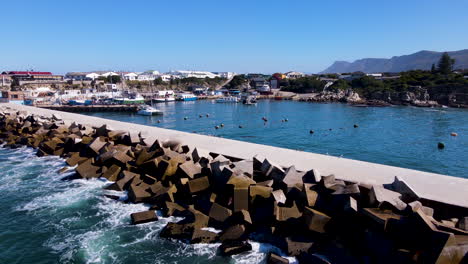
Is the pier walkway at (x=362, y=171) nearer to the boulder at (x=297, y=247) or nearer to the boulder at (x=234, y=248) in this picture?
the boulder at (x=297, y=247)

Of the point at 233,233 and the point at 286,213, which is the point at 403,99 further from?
the point at 233,233

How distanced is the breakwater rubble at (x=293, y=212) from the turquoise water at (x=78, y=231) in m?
0.34

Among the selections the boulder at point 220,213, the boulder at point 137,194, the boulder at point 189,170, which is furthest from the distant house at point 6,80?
the boulder at point 220,213

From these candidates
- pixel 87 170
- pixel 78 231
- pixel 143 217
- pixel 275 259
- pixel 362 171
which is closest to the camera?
pixel 275 259

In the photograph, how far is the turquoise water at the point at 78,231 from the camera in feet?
22.2

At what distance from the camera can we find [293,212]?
23.0 feet

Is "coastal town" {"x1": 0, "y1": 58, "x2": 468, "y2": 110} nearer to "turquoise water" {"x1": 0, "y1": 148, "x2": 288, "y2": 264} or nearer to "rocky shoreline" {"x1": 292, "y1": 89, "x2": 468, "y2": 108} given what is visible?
"rocky shoreline" {"x1": 292, "y1": 89, "x2": 468, "y2": 108}

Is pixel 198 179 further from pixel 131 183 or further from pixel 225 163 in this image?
pixel 131 183

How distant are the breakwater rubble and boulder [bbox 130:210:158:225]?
1.0 inches

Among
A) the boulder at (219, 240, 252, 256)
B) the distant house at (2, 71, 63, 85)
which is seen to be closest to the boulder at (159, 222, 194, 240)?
the boulder at (219, 240, 252, 256)

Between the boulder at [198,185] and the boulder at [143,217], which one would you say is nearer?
the boulder at [143,217]

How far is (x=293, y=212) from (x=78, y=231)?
17.8 ft

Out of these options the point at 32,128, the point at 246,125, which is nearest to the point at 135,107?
the point at 246,125

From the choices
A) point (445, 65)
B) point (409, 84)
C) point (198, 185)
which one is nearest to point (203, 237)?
point (198, 185)
